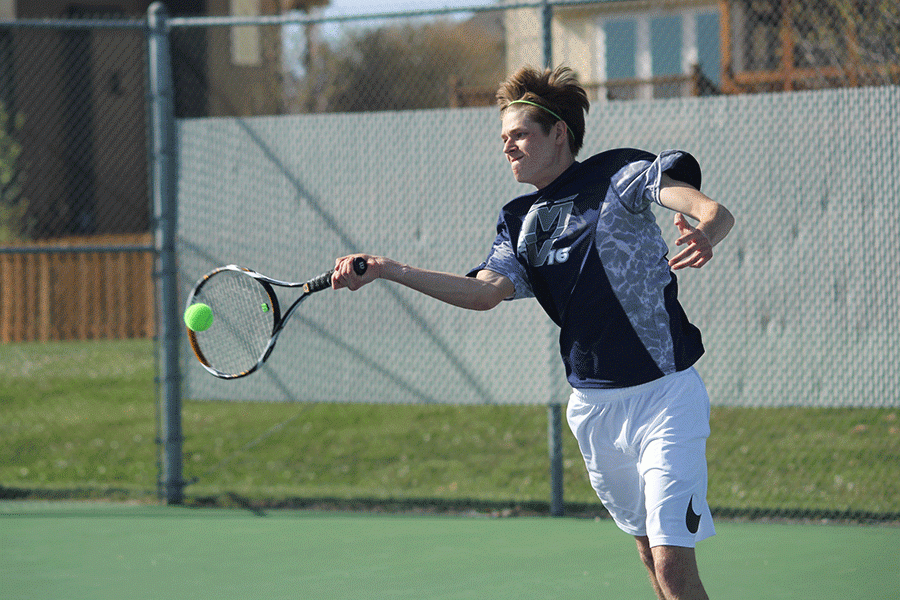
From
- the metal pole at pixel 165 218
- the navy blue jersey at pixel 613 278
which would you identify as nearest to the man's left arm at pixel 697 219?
the navy blue jersey at pixel 613 278

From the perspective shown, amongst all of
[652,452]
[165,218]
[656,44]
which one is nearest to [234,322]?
[652,452]

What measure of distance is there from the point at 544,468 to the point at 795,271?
239 centimetres

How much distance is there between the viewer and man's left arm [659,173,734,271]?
2738 mm

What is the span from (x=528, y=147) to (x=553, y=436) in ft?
9.30

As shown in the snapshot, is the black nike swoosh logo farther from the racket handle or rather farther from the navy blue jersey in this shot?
the racket handle

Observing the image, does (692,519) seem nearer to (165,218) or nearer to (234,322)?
(234,322)

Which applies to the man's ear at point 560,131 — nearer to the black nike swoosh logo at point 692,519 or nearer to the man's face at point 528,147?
the man's face at point 528,147

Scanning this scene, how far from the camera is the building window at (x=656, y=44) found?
48.0ft

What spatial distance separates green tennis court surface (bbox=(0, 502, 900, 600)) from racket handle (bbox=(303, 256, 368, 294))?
5.37 ft

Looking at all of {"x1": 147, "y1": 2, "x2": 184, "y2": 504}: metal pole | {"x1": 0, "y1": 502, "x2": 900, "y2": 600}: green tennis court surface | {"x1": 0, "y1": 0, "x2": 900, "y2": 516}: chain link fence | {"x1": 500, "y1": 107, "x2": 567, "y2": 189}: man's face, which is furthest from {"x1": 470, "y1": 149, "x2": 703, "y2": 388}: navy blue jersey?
{"x1": 147, "y1": 2, "x2": 184, "y2": 504}: metal pole

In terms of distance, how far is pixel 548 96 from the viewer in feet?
11.4

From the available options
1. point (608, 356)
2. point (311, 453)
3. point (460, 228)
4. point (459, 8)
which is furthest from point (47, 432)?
point (608, 356)

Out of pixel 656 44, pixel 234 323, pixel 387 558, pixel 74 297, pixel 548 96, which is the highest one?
pixel 656 44

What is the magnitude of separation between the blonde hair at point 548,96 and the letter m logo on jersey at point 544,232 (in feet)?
0.86
